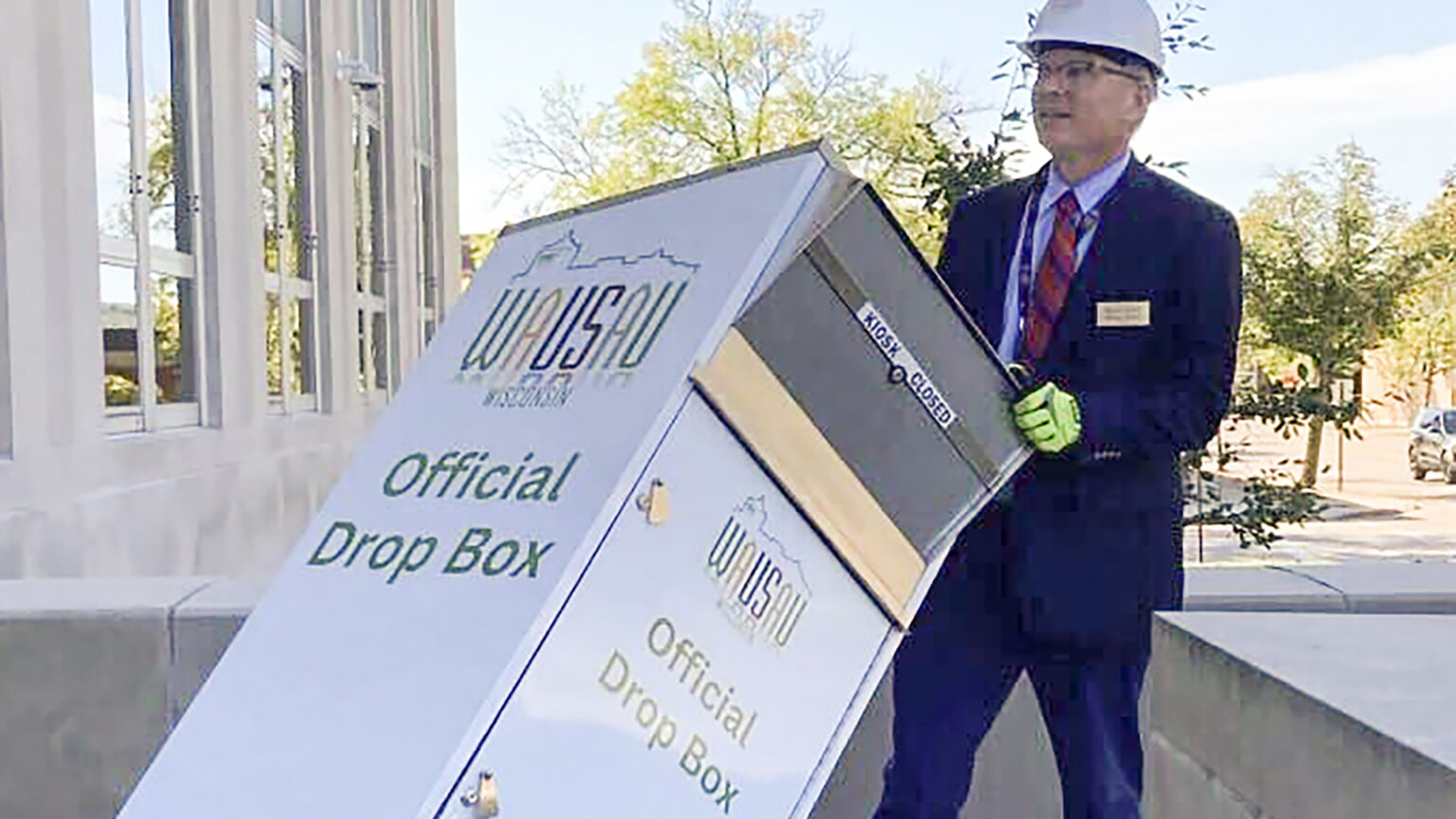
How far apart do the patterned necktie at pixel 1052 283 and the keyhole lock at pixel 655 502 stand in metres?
0.91

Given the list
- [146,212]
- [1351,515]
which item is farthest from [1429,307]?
[146,212]

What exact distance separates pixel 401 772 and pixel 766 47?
19.7 m

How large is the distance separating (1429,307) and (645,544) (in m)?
26.9

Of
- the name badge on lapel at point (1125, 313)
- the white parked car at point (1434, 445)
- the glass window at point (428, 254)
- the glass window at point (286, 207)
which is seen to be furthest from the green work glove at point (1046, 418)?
the white parked car at point (1434, 445)

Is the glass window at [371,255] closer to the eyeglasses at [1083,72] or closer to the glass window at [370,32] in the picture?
the glass window at [370,32]

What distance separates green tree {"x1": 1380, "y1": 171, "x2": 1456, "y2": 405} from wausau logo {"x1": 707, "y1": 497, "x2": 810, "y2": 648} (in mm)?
7962

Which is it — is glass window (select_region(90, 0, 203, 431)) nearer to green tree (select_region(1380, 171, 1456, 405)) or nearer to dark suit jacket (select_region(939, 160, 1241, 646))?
dark suit jacket (select_region(939, 160, 1241, 646))

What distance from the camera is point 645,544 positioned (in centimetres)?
156

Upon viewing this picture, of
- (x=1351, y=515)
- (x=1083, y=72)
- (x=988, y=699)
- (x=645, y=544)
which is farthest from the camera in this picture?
(x=1351, y=515)

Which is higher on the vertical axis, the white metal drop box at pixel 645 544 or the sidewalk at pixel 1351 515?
the white metal drop box at pixel 645 544

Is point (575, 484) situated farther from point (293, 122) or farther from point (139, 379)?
point (293, 122)

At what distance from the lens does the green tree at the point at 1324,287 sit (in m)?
9.98

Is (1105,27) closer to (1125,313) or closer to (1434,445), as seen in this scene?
(1125,313)

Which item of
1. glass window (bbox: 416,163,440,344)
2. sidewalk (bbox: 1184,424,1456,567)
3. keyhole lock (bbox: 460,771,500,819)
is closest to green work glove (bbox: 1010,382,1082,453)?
keyhole lock (bbox: 460,771,500,819)
